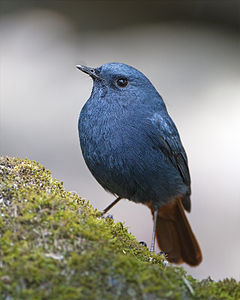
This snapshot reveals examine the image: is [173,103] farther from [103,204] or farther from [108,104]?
[108,104]

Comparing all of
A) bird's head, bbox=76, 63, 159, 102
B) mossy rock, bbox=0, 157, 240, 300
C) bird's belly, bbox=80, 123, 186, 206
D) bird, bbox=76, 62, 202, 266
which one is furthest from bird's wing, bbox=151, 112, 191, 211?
mossy rock, bbox=0, 157, 240, 300

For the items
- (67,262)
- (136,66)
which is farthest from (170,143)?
(136,66)

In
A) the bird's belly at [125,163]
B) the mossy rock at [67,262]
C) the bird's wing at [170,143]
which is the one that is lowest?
the mossy rock at [67,262]

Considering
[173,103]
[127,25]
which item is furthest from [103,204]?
[127,25]

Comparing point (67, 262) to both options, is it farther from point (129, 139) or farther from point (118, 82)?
point (118, 82)

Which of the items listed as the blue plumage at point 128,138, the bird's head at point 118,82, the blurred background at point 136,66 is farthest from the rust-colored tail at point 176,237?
the blurred background at point 136,66

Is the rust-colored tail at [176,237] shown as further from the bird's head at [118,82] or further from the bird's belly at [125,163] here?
the bird's head at [118,82]

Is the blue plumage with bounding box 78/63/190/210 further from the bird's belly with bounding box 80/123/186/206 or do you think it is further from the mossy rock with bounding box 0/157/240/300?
the mossy rock with bounding box 0/157/240/300
